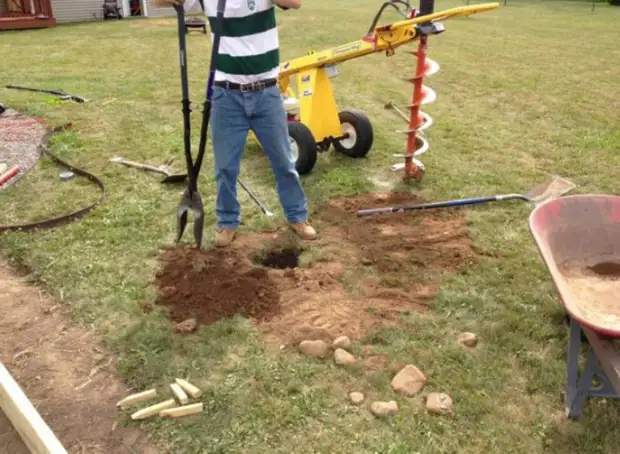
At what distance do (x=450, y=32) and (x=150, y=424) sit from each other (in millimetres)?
16549

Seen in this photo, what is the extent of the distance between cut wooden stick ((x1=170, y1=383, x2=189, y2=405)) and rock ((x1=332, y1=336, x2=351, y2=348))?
0.81 m

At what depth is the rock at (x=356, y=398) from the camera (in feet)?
9.08

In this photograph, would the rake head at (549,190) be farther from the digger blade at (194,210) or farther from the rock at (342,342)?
the digger blade at (194,210)

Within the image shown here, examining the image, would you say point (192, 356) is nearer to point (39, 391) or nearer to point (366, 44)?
point (39, 391)

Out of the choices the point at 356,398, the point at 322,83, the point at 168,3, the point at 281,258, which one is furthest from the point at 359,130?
the point at 356,398

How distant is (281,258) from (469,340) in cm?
146

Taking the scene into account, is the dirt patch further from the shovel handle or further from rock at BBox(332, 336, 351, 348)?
the shovel handle

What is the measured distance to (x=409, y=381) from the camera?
2857mm

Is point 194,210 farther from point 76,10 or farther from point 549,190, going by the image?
point 76,10

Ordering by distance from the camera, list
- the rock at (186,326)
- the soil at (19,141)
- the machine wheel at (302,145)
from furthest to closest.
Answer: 1. the soil at (19,141)
2. the machine wheel at (302,145)
3. the rock at (186,326)

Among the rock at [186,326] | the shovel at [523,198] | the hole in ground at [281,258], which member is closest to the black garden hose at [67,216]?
the hole in ground at [281,258]

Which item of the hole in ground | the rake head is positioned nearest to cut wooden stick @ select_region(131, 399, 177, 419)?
the hole in ground

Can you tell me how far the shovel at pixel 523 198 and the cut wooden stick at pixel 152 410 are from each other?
236 cm

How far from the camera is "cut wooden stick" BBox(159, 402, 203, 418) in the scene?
8.78 ft
